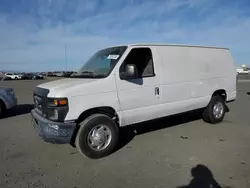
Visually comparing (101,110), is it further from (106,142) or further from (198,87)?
(198,87)

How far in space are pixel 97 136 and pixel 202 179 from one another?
205cm

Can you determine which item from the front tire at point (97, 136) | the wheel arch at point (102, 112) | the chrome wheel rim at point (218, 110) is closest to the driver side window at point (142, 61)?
the wheel arch at point (102, 112)

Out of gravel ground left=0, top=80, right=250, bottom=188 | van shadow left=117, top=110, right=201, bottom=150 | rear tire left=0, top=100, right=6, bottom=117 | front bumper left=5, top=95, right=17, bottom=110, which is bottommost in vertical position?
gravel ground left=0, top=80, right=250, bottom=188

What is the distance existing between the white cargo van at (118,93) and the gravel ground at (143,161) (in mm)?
480

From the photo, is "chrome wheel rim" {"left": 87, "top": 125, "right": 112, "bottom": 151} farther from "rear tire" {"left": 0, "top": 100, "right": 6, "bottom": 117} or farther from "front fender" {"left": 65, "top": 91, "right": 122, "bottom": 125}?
"rear tire" {"left": 0, "top": 100, "right": 6, "bottom": 117}

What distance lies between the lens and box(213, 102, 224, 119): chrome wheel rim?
7.41m

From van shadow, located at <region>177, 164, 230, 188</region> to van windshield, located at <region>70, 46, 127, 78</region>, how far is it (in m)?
2.41

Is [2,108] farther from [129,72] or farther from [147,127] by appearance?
[129,72]

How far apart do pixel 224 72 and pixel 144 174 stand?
4.72 meters

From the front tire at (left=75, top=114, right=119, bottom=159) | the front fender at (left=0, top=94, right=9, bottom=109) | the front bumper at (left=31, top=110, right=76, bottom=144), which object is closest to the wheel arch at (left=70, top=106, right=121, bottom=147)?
the front tire at (left=75, top=114, right=119, bottom=159)

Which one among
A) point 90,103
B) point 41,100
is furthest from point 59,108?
point 41,100

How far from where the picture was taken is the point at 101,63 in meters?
5.56

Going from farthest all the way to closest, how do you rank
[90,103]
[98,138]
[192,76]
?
[192,76] < [98,138] < [90,103]

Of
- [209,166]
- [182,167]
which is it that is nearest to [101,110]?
[182,167]
